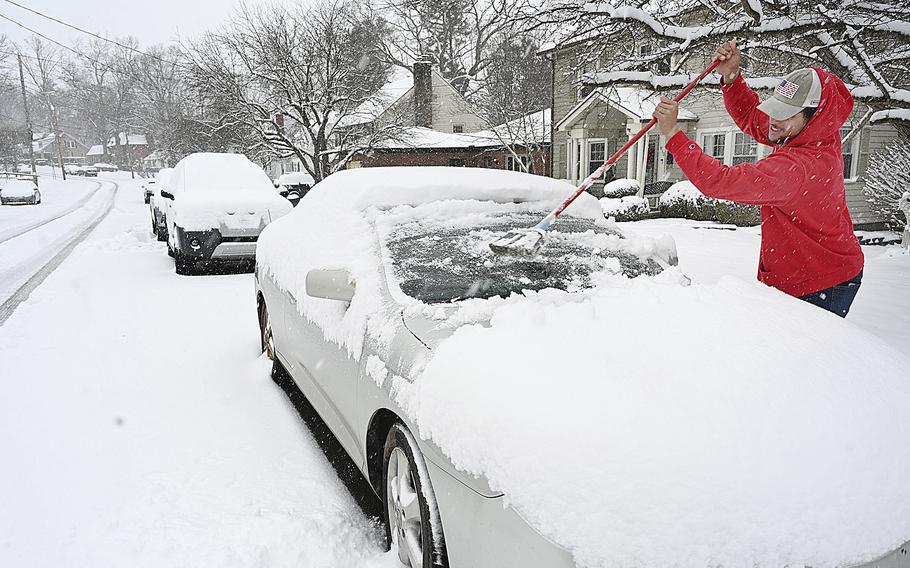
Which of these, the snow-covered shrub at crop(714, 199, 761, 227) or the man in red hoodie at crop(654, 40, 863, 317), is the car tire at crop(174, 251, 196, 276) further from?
the snow-covered shrub at crop(714, 199, 761, 227)

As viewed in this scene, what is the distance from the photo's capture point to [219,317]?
626 cm

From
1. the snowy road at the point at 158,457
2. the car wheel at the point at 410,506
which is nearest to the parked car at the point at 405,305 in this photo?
the car wheel at the point at 410,506

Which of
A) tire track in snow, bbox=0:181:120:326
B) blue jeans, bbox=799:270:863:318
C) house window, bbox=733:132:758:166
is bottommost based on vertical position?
tire track in snow, bbox=0:181:120:326

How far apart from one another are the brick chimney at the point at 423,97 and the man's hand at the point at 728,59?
29.7 m

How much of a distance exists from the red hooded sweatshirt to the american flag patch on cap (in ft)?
0.42

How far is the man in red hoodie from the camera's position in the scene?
246cm

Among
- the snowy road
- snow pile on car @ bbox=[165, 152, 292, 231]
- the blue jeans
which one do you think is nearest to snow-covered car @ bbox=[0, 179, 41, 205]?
snow pile on car @ bbox=[165, 152, 292, 231]

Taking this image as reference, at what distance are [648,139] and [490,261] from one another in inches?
748

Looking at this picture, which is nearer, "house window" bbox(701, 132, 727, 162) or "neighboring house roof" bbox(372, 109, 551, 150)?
"house window" bbox(701, 132, 727, 162)

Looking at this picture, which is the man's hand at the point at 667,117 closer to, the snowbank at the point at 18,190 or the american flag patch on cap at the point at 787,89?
the american flag patch on cap at the point at 787,89

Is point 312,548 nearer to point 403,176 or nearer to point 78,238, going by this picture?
point 403,176

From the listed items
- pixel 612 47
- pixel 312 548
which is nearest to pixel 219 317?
pixel 312 548

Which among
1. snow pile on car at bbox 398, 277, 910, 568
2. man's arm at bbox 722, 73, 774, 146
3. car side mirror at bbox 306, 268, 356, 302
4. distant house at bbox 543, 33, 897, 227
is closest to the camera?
snow pile on car at bbox 398, 277, 910, 568

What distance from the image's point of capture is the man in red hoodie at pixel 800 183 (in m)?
2.46
